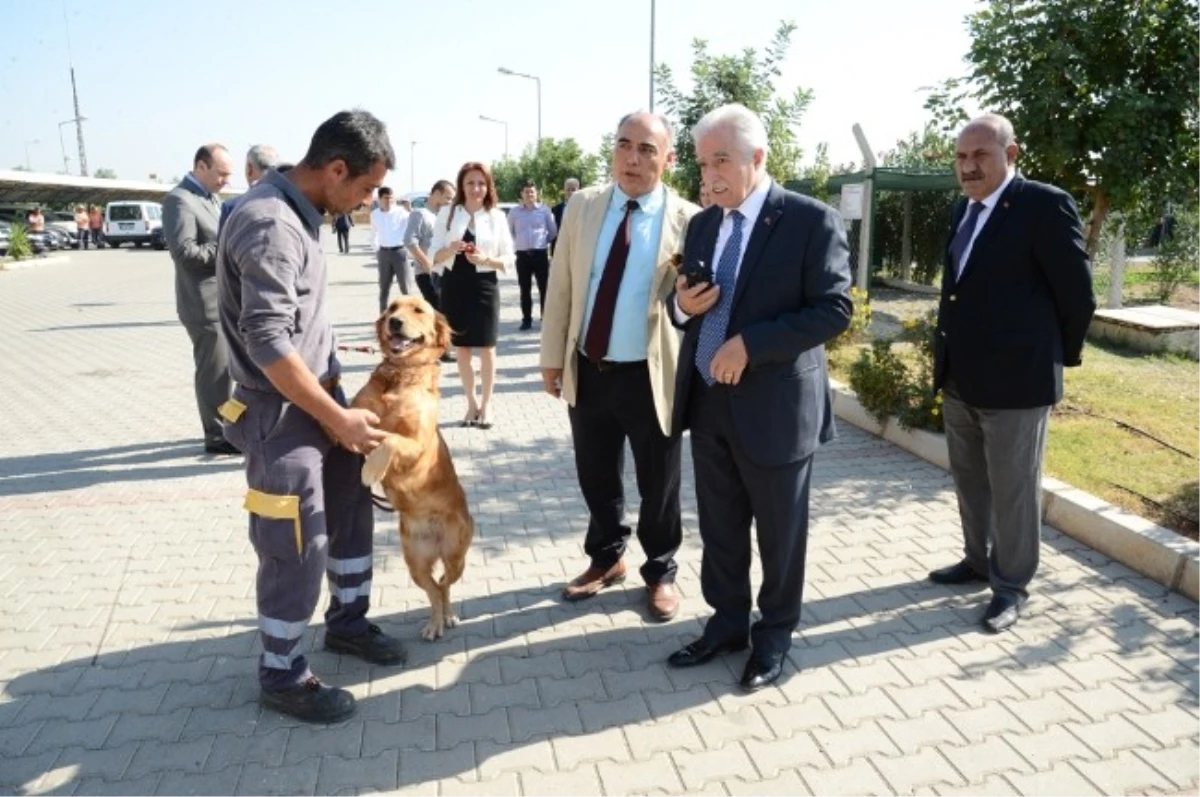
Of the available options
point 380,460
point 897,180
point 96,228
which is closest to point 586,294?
point 380,460

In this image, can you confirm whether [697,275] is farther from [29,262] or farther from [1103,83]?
[29,262]

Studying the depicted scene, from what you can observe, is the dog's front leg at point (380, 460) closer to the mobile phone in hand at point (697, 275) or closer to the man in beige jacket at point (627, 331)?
the man in beige jacket at point (627, 331)

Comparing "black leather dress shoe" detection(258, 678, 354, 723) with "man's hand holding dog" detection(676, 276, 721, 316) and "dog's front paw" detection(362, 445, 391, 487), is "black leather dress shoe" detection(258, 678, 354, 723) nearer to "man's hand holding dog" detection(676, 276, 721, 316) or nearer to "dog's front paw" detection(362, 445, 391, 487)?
"dog's front paw" detection(362, 445, 391, 487)

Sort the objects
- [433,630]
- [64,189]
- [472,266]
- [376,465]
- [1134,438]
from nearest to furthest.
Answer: [376,465] → [433,630] → [1134,438] → [472,266] → [64,189]

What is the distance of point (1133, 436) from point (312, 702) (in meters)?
5.85

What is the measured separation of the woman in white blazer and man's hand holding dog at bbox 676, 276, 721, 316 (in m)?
4.06

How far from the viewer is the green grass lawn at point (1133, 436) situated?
4938 millimetres

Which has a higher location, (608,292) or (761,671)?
(608,292)

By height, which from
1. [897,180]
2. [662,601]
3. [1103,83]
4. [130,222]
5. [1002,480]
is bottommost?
[662,601]

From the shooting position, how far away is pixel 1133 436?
20.0 feet

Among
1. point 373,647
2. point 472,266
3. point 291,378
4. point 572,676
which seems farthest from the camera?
point 472,266

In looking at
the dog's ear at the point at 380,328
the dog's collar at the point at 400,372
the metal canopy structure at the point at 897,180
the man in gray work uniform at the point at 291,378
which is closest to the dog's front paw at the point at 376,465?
the man in gray work uniform at the point at 291,378

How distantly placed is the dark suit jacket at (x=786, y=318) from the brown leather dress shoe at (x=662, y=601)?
42.3 inches

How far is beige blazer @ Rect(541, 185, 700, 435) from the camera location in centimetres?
366
